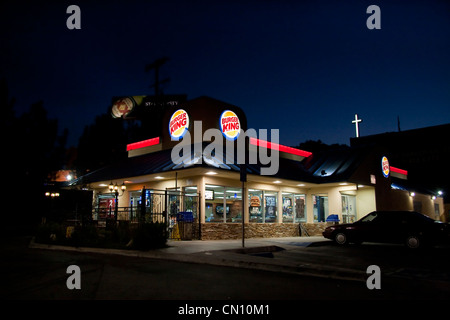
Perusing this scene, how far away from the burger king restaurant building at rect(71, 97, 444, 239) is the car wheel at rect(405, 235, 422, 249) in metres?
6.40

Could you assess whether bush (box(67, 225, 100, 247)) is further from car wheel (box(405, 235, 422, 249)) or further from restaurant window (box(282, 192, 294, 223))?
car wheel (box(405, 235, 422, 249))

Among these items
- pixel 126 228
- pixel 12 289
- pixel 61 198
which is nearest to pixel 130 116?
pixel 61 198

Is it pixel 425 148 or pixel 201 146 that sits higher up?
pixel 425 148

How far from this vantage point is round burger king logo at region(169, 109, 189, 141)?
19516 millimetres

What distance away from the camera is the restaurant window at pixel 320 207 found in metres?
24.2

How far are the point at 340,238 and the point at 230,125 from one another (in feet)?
26.1

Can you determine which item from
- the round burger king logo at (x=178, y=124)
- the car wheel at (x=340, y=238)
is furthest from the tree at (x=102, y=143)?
the car wheel at (x=340, y=238)

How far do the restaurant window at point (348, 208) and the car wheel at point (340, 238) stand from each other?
800 cm

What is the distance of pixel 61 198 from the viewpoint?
20.6m

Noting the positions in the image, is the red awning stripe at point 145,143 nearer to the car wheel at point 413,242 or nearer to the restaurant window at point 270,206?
the restaurant window at point 270,206

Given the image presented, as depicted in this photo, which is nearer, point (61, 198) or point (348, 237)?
point (348, 237)

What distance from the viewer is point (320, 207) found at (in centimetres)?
2461
